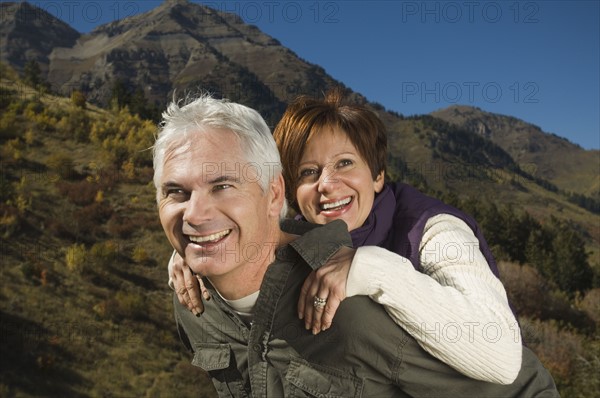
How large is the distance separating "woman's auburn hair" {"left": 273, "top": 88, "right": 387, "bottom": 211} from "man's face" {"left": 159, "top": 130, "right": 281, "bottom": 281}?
43.1 inches

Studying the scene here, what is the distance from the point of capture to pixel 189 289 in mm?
3016

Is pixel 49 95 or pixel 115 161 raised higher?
pixel 49 95

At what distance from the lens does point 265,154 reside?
2572 millimetres

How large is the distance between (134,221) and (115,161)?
607 cm

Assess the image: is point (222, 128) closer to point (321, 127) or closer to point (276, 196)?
point (276, 196)

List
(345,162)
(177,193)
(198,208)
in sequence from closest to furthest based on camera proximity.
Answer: (198,208), (177,193), (345,162)

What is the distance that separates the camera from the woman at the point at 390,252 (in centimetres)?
210

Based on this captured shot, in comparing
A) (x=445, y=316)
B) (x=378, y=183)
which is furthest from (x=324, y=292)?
(x=378, y=183)

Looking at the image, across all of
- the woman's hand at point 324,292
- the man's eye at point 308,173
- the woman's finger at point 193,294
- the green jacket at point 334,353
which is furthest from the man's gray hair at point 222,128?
the man's eye at point 308,173

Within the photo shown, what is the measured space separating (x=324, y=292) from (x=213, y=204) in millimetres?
714

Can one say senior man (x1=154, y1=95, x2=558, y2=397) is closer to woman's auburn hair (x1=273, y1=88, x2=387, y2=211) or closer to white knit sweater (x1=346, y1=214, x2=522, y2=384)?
white knit sweater (x1=346, y1=214, x2=522, y2=384)

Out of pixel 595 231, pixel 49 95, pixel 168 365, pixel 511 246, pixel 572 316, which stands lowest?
pixel 168 365

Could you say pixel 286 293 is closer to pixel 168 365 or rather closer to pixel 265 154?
pixel 265 154

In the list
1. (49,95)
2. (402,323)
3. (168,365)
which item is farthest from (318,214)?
(49,95)
